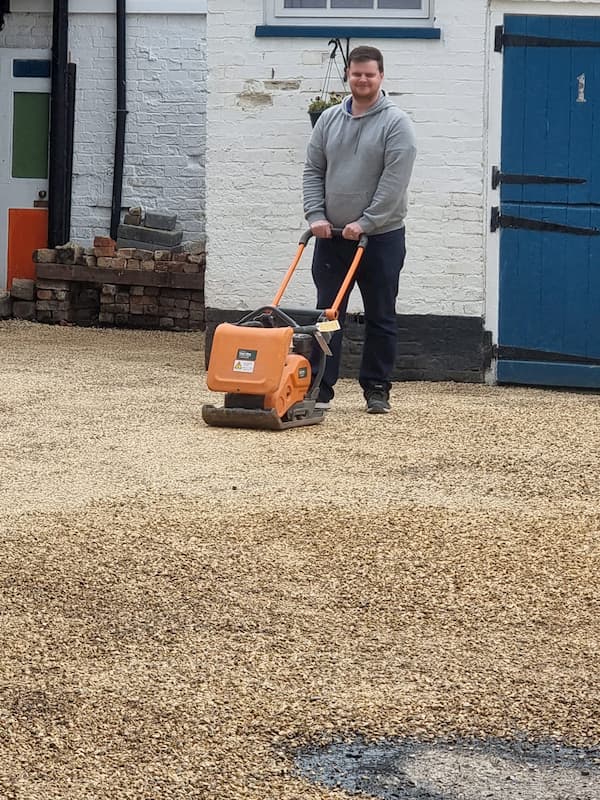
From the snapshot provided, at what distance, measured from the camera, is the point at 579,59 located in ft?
30.0

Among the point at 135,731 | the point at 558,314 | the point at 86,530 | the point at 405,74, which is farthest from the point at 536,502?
the point at 405,74

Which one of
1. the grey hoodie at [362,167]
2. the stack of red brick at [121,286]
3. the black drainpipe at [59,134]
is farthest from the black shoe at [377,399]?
the black drainpipe at [59,134]

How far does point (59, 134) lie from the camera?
1284 cm

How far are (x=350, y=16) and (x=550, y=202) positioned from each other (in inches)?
67.6

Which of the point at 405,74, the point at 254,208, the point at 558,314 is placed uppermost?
the point at 405,74

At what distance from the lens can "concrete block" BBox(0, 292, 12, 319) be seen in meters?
12.6

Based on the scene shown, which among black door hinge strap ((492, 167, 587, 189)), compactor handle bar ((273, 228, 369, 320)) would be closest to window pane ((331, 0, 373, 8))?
black door hinge strap ((492, 167, 587, 189))

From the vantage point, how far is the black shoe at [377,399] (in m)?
8.08

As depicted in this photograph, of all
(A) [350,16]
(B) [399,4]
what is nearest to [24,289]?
(A) [350,16]

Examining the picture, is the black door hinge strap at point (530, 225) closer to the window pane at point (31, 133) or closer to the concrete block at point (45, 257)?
the concrete block at point (45, 257)

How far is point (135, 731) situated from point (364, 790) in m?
0.58

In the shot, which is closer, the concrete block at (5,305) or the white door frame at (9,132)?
the concrete block at (5,305)

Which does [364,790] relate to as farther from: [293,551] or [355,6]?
[355,6]

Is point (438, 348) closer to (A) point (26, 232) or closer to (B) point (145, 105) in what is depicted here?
(B) point (145, 105)
